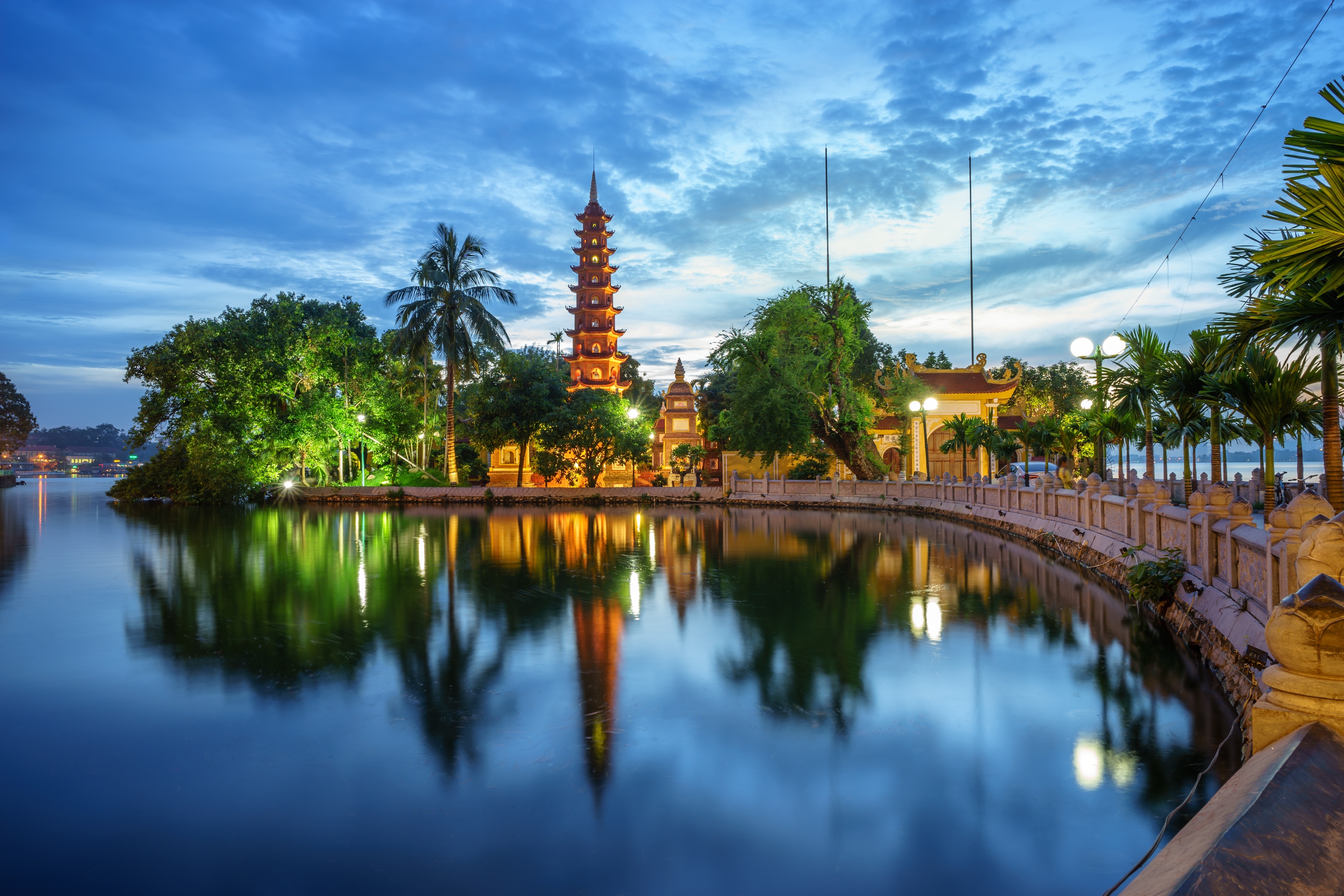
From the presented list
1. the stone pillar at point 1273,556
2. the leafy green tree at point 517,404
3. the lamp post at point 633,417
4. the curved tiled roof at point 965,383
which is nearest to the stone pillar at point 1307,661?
the stone pillar at point 1273,556

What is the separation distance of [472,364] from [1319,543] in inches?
1742

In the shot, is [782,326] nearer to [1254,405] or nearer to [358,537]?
[358,537]

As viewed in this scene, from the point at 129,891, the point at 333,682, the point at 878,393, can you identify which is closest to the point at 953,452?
the point at 878,393

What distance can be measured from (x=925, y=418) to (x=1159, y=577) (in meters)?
30.6

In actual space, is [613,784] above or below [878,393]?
below

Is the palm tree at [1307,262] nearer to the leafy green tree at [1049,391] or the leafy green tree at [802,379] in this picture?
the leafy green tree at [802,379]

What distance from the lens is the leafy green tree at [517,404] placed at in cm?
4344

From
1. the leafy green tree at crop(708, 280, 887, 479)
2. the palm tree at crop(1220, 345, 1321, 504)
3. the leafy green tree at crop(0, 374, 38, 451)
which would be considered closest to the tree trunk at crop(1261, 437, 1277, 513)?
the palm tree at crop(1220, 345, 1321, 504)

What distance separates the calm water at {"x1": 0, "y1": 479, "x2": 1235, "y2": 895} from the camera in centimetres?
455

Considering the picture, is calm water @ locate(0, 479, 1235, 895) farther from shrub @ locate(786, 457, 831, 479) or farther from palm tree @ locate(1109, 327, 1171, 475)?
shrub @ locate(786, 457, 831, 479)

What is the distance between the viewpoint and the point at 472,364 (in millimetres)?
45656

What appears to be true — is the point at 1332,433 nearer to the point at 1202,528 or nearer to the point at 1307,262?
the point at 1202,528

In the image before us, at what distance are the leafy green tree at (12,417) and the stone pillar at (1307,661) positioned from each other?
3798 inches

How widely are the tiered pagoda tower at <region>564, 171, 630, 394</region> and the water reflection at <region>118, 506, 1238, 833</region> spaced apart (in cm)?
4033
